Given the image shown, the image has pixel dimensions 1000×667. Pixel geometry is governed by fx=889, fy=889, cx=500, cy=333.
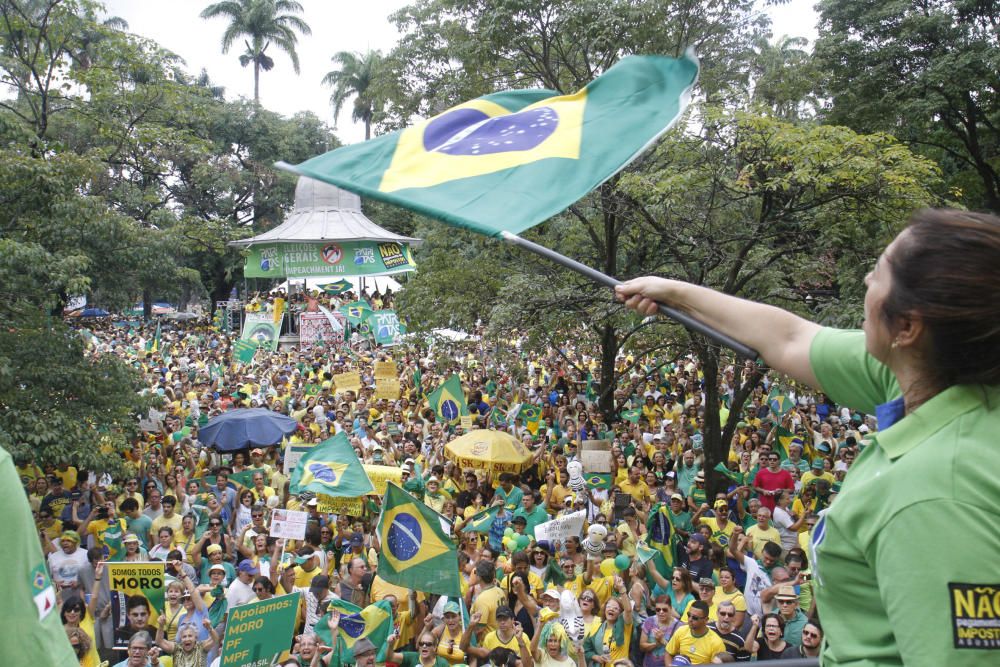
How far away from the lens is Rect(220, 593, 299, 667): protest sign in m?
6.27

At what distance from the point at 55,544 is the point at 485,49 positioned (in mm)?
9657

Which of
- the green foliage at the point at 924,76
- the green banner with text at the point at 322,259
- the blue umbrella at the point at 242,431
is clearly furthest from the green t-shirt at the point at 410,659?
the green banner with text at the point at 322,259

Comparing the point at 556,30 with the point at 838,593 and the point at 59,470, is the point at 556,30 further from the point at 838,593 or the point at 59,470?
the point at 838,593

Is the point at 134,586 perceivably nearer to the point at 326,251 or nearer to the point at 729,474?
the point at 729,474

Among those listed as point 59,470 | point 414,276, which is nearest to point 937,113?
point 414,276

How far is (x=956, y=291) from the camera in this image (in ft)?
3.80

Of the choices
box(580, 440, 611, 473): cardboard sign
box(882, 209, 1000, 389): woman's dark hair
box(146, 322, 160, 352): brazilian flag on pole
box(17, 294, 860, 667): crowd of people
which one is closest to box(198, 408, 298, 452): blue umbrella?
box(17, 294, 860, 667): crowd of people

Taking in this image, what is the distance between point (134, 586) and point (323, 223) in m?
29.4

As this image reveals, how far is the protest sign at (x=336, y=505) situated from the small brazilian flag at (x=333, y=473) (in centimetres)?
27

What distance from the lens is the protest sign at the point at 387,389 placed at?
1786 centimetres

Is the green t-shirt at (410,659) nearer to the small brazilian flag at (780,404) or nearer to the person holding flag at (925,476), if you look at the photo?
the person holding flag at (925,476)

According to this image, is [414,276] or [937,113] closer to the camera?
[414,276]

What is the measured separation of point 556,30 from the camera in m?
14.3

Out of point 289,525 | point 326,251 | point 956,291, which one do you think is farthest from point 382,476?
point 326,251
